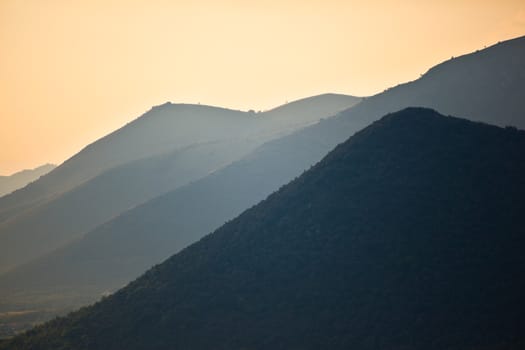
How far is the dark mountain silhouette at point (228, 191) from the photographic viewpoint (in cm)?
14288

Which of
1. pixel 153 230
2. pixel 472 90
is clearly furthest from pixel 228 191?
pixel 472 90

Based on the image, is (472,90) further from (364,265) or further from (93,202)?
(364,265)

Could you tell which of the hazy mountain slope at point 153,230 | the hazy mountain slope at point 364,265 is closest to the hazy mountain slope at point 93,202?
the hazy mountain slope at point 153,230

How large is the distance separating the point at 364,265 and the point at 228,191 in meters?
107

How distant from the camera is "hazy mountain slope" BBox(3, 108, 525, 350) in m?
48.8

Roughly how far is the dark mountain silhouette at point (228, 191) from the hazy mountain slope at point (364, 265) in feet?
229

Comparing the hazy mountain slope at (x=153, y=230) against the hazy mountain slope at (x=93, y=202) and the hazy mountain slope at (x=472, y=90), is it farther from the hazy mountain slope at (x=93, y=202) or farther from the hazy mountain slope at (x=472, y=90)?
the hazy mountain slope at (x=472, y=90)

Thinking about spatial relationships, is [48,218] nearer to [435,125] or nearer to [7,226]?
[7,226]

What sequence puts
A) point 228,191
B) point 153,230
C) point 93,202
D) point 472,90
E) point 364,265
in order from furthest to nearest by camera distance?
point 93,202 → point 472,90 → point 228,191 → point 153,230 → point 364,265

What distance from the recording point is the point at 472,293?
4972cm

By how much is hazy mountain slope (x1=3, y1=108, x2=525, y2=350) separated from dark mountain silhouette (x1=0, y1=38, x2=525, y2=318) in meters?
69.8

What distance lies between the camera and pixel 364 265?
5444 cm

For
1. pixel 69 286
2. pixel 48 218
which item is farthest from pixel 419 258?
pixel 48 218

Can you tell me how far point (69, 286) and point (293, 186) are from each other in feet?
271
